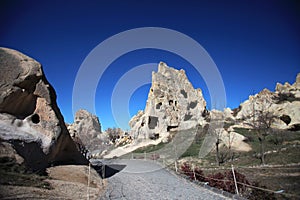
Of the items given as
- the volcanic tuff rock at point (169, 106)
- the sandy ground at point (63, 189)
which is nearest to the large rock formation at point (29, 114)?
the sandy ground at point (63, 189)

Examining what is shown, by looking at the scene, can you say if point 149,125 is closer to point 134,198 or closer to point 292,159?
point 292,159

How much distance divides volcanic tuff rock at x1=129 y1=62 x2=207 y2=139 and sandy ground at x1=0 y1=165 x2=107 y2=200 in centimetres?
3091

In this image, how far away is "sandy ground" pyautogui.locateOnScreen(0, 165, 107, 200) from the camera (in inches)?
284

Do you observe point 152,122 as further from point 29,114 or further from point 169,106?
point 29,114

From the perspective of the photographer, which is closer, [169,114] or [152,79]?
[169,114]

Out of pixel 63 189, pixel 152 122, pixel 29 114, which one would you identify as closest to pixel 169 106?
pixel 152 122

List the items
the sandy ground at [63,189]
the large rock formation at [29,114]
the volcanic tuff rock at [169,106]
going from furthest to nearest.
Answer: the volcanic tuff rock at [169,106], the large rock formation at [29,114], the sandy ground at [63,189]

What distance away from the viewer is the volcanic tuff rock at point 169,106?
46.8 m

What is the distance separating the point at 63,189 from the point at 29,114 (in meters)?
5.81

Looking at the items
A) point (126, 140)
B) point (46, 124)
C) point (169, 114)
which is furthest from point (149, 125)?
point (46, 124)

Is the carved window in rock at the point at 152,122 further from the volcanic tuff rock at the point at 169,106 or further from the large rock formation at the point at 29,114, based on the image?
the large rock formation at the point at 29,114

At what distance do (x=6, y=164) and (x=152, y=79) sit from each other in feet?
147

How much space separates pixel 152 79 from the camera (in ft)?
174

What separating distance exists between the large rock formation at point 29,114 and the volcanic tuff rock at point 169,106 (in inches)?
1210
